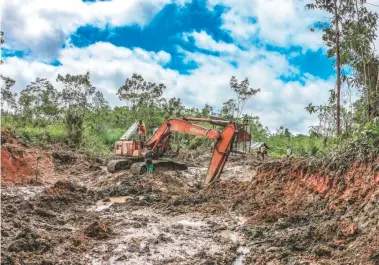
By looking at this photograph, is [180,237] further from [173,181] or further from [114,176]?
[114,176]

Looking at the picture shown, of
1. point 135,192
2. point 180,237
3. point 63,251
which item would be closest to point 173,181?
point 135,192

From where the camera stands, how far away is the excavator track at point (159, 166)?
1551 cm

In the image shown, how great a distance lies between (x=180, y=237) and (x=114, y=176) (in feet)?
28.9

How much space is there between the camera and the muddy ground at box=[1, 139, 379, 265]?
5648 millimetres

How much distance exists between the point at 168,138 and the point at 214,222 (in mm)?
8976

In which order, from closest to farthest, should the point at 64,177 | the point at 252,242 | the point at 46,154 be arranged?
the point at 252,242 < the point at 64,177 < the point at 46,154

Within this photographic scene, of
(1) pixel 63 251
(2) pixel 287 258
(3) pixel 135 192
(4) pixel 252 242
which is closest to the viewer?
(2) pixel 287 258

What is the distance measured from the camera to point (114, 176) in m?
15.6

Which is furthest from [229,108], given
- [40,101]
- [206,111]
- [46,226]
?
[46,226]

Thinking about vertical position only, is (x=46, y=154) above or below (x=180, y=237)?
above

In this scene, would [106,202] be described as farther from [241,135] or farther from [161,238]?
[241,135]

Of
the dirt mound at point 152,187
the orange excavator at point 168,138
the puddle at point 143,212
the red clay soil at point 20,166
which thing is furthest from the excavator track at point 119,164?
the puddle at point 143,212

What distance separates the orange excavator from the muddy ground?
3.57 feet

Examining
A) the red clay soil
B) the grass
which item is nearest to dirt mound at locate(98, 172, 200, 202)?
the red clay soil
